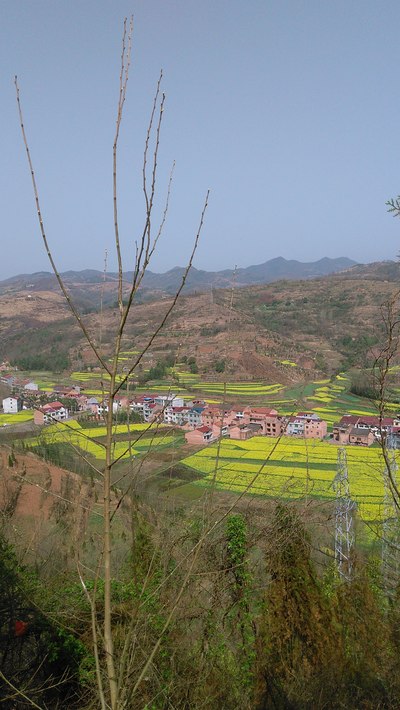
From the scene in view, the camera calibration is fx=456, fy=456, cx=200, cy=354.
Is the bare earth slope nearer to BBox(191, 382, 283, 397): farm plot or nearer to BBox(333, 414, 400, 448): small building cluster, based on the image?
BBox(191, 382, 283, 397): farm plot

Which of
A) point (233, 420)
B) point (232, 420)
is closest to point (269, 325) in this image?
point (233, 420)

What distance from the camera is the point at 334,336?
37.2m

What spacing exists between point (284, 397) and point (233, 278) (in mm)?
20948

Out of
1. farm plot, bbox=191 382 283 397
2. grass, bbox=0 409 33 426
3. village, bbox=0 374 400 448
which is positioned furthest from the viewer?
Answer: farm plot, bbox=191 382 283 397

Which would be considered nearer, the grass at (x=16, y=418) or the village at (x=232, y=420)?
the village at (x=232, y=420)

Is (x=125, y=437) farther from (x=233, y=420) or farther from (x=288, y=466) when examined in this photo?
(x=233, y=420)

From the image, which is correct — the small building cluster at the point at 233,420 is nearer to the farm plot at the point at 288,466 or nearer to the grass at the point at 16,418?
the farm plot at the point at 288,466

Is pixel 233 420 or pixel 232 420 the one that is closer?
pixel 232 420

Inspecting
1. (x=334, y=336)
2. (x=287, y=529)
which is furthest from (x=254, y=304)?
(x=287, y=529)

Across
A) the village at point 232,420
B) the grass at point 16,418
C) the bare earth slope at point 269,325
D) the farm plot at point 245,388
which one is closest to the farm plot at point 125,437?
the village at point 232,420

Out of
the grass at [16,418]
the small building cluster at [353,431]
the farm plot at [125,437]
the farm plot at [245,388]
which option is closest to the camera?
the farm plot at [125,437]

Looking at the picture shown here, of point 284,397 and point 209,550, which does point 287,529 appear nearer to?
point 209,550

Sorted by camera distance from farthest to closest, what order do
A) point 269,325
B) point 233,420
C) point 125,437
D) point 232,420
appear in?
point 269,325 → point 233,420 → point 232,420 → point 125,437

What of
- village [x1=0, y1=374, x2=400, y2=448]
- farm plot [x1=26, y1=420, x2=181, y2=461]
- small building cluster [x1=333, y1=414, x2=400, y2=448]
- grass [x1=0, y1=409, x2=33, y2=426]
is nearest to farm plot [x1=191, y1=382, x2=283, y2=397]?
village [x1=0, y1=374, x2=400, y2=448]
